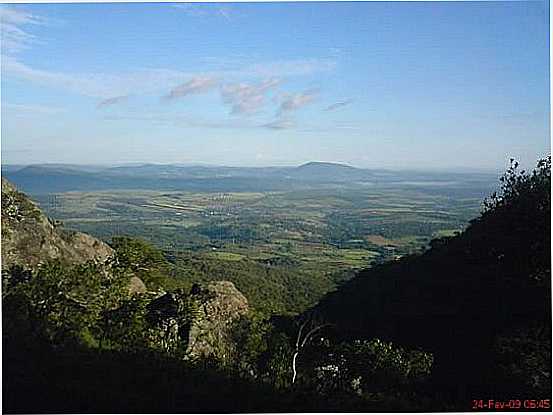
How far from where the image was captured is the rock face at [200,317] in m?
5.86

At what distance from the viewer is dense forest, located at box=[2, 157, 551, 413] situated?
15.8 ft

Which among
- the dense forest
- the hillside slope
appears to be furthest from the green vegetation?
the hillside slope

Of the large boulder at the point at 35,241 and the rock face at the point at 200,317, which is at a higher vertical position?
the large boulder at the point at 35,241

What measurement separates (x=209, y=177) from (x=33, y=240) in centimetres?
179

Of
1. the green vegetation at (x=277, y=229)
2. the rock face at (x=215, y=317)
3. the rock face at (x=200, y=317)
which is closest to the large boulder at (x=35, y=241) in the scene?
the green vegetation at (x=277, y=229)

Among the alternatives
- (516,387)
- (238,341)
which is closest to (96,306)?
(238,341)

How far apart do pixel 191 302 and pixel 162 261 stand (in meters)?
0.63

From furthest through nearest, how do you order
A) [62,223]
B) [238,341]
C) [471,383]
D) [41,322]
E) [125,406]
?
[62,223] < [238,341] < [41,322] < [471,383] < [125,406]

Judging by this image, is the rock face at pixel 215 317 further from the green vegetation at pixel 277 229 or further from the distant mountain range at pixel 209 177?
the distant mountain range at pixel 209 177

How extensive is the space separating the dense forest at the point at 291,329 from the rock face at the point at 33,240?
1.2 inches

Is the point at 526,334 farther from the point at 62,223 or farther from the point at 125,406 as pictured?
the point at 62,223

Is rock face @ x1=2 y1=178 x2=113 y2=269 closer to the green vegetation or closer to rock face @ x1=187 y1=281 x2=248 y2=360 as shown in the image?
the green vegetation

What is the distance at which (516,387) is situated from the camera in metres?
4.88

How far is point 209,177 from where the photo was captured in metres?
6.38
